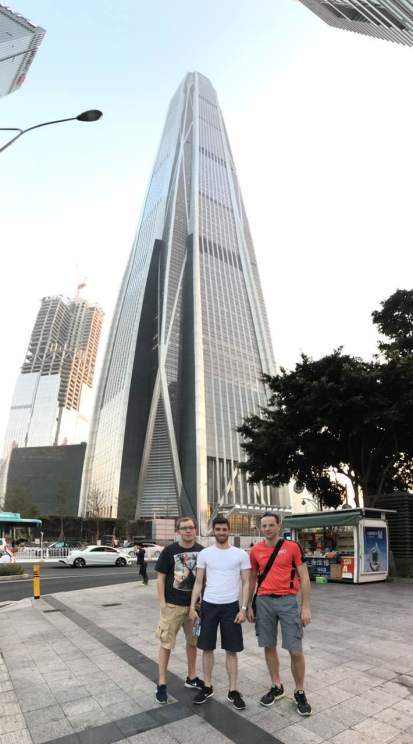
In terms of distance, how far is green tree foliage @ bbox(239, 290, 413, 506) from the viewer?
19750 millimetres

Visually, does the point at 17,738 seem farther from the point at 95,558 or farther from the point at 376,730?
the point at 95,558

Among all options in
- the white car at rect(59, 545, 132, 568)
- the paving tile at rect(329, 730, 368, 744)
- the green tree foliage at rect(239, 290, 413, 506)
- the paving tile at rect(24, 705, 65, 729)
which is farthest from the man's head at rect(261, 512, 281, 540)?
the white car at rect(59, 545, 132, 568)

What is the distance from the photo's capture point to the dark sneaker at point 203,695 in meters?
4.89

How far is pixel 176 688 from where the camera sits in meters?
5.46

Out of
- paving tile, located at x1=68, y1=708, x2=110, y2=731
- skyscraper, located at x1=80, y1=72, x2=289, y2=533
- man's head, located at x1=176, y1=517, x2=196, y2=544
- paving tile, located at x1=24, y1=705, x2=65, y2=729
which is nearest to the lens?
paving tile, located at x1=68, y1=708, x2=110, y2=731

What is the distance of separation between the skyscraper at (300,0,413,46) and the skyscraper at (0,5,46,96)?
39.7 m

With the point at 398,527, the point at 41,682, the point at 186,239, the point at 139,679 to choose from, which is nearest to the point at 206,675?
the point at 139,679

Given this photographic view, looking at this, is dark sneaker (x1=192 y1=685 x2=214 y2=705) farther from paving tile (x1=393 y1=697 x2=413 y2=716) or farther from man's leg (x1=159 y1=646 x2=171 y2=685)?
paving tile (x1=393 y1=697 x2=413 y2=716)

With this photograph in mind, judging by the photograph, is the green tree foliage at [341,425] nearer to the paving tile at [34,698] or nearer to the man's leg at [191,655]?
the man's leg at [191,655]

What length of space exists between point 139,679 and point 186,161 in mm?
134794

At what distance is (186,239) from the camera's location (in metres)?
112

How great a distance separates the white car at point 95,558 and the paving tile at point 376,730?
2706 cm

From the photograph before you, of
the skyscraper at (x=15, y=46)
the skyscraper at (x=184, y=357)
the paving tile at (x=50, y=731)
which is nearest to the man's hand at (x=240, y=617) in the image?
the paving tile at (x=50, y=731)

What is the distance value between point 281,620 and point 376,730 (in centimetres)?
125
